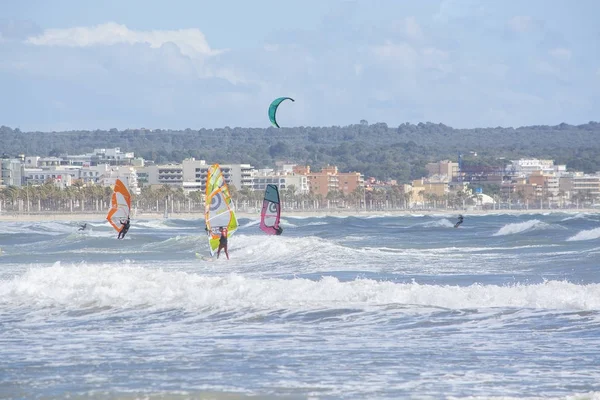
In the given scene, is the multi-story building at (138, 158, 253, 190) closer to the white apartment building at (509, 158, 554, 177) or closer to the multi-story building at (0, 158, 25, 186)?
the multi-story building at (0, 158, 25, 186)

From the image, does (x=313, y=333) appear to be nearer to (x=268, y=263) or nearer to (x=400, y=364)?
(x=400, y=364)

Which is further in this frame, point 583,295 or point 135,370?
point 583,295

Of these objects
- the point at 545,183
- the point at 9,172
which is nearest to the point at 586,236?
the point at 9,172

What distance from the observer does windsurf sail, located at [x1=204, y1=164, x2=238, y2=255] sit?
62.2ft

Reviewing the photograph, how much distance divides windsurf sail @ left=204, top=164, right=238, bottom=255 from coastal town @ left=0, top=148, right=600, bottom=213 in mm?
84212

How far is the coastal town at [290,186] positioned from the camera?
111 m

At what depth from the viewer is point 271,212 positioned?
22734mm

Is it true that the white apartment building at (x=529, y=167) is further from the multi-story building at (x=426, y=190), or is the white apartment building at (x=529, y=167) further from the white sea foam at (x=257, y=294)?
the white sea foam at (x=257, y=294)

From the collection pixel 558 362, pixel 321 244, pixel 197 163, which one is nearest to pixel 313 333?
pixel 558 362

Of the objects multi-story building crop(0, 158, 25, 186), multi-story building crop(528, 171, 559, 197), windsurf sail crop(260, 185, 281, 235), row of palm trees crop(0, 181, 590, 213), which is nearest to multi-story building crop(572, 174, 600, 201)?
row of palm trees crop(0, 181, 590, 213)

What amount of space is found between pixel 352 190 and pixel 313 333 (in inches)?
5445

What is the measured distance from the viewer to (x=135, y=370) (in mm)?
9086

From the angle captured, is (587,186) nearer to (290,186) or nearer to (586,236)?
(290,186)

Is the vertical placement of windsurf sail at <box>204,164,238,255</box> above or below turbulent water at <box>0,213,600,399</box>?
above
